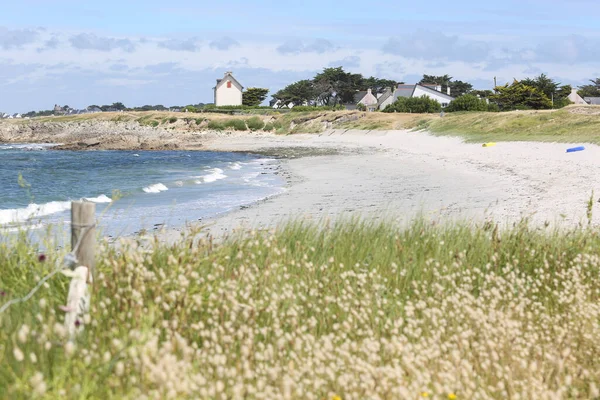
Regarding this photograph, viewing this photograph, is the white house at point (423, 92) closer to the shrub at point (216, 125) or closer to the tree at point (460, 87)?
the tree at point (460, 87)

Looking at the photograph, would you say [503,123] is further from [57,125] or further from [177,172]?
[57,125]

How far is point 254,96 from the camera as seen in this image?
122 meters

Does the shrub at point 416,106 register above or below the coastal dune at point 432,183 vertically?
above

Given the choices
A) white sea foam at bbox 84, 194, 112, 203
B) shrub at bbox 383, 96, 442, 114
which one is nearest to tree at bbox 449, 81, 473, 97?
shrub at bbox 383, 96, 442, 114

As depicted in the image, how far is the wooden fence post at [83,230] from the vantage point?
18.4 feet

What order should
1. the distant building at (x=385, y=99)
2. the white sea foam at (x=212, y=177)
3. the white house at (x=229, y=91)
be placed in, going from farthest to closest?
the white house at (x=229, y=91), the distant building at (x=385, y=99), the white sea foam at (x=212, y=177)

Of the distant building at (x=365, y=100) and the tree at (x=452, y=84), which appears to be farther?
the tree at (x=452, y=84)

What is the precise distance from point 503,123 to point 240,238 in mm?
45465

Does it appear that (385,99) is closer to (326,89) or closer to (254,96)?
(326,89)

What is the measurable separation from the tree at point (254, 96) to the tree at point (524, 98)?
177 ft

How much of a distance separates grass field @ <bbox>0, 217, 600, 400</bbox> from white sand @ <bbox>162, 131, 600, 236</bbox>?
111 cm

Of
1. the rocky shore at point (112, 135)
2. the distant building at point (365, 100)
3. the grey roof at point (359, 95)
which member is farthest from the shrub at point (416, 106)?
the grey roof at point (359, 95)

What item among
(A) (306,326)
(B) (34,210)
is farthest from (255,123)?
(A) (306,326)

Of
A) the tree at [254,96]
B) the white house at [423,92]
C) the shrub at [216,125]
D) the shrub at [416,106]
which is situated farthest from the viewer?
the tree at [254,96]
